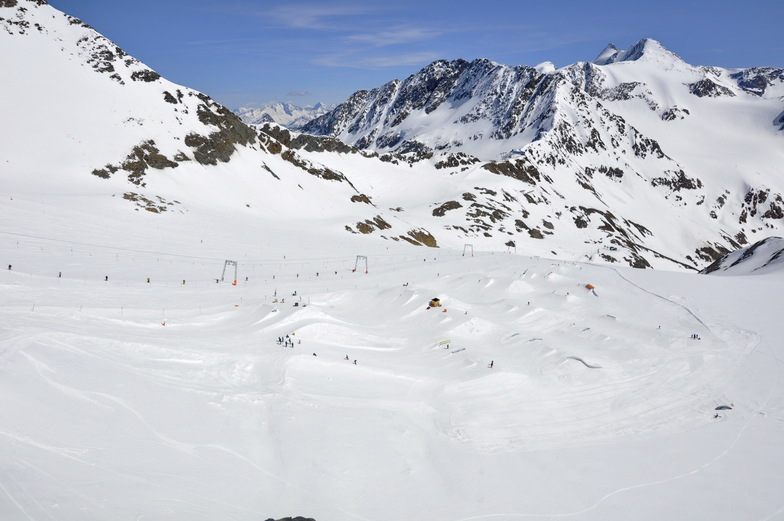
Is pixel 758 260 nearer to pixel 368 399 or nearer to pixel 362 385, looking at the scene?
pixel 362 385

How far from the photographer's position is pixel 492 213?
15338 centimetres

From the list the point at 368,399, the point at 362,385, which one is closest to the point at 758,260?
the point at 362,385

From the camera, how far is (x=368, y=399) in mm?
30922

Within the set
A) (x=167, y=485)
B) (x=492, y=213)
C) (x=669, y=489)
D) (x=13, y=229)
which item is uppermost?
(x=492, y=213)

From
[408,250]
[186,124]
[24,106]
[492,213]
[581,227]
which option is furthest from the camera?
[581,227]

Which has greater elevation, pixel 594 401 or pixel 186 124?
pixel 186 124

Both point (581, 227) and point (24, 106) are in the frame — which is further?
point (581, 227)

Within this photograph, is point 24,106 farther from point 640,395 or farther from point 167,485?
point 640,395

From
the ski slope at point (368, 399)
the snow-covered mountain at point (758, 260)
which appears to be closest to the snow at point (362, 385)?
the ski slope at point (368, 399)

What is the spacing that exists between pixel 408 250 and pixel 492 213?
7197cm

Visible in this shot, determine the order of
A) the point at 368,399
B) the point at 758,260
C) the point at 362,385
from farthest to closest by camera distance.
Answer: the point at 758,260 → the point at 362,385 → the point at 368,399

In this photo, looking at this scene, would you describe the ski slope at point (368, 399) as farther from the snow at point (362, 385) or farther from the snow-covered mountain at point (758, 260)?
the snow-covered mountain at point (758, 260)

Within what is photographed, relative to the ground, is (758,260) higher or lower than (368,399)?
higher

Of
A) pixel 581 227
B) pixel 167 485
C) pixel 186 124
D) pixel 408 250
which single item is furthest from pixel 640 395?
pixel 581 227
